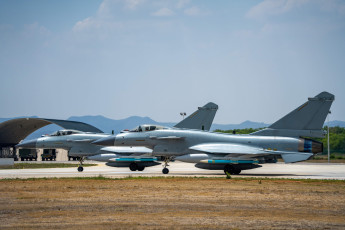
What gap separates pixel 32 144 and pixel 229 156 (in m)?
16.8

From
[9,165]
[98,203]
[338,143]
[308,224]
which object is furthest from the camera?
[338,143]

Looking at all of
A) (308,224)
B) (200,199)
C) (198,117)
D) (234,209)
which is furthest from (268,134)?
(308,224)

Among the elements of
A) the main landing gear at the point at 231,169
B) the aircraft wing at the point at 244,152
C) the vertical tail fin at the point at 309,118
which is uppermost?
the vertical tail fin at the point at 309,118

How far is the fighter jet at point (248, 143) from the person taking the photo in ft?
94.1

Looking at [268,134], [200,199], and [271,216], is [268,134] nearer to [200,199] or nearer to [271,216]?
[200,199]

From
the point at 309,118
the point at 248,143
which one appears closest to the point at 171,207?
the point at 248,143

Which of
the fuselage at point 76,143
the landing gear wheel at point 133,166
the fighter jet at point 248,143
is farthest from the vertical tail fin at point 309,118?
the fuselage at point 76,143

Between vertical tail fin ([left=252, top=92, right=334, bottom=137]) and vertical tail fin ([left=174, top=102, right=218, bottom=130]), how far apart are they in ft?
33.6

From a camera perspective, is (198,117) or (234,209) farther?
(198,117)

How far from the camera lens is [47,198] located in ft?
50.7

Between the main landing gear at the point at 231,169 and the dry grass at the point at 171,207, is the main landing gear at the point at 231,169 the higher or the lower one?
the higher one

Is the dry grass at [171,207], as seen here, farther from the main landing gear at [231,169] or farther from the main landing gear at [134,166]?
the main landing gear at [134,166]

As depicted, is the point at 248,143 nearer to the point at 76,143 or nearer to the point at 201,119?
the point at 201,119

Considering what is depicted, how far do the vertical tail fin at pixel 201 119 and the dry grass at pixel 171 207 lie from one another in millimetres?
20329
